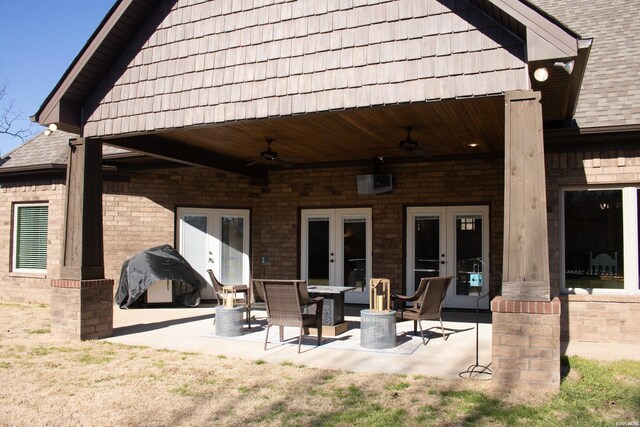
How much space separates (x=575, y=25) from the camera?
37.3 ft

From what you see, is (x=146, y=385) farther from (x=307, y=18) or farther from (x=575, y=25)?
(x=575, y=25)

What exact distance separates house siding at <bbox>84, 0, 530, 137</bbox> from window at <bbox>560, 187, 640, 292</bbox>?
3.48m

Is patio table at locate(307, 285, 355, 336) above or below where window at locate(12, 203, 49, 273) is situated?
below

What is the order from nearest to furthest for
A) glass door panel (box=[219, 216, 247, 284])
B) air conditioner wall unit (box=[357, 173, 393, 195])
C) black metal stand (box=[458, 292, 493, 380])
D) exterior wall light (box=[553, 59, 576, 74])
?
exterior wall light (box=[553, 59, 576, 74]), black metal stand (box=[458, 292, 493, 380]), air conditioner wall unit (box=[357, 173, 393, 195]), glass door panel (box=[219, 216, 247, 284])

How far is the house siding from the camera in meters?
6.20

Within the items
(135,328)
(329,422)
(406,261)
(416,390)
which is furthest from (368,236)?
(329,422)

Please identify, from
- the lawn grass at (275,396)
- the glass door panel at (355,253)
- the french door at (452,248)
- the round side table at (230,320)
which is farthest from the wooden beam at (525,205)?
the glass door panel at (355,253)

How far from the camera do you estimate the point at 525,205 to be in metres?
5.73

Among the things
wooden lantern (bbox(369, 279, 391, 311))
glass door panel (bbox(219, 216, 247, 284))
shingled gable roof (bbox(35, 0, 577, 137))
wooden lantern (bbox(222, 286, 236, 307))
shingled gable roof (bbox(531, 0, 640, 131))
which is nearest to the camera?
shingled gable roof (bbox(35, 0, 577, 137))

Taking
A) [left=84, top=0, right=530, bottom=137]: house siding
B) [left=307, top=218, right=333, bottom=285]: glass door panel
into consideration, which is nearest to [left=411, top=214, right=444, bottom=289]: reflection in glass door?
[left=307, top=218, right=333, bottom=285]: glass door panel

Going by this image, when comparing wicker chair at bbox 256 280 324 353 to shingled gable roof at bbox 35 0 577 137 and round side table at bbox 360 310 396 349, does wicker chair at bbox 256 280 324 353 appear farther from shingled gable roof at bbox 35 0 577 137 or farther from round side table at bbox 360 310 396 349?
shingled gable roof at bbox 35 0 577 137

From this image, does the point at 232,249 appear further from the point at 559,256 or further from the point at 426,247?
the point at 559,256

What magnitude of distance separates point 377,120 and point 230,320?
363 centimetres

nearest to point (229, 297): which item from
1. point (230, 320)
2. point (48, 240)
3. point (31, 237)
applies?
point (230, 320)
